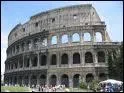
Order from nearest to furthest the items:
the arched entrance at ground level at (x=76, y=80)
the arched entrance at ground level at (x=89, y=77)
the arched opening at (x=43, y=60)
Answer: the arched entrance at ground level at (x=89, y=77) < the arched entrance at ground level at (x=76, y=80) < the arched opening at (x=43, y=60)

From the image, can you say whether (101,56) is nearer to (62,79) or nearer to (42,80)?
(62,79)

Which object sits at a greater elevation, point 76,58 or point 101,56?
point 101,56

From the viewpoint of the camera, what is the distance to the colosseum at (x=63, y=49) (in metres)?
45.1

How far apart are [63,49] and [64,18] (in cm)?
522

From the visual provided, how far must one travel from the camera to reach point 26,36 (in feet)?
176

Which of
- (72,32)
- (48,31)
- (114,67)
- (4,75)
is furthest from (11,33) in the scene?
(114,67)

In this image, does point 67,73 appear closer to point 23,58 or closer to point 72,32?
point 72,32

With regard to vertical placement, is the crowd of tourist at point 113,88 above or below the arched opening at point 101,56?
below

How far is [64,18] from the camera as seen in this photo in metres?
49.2

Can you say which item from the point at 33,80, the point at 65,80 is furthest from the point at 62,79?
the point at 33,80

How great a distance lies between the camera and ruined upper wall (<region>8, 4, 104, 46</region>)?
157 ft

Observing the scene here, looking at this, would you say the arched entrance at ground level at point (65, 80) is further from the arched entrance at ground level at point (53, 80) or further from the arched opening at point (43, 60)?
the arched opening at point (43, 60)

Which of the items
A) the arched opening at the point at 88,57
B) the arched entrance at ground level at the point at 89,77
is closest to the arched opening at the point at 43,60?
the arched opening at the point at 88,57

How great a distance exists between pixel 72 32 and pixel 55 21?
433cm
